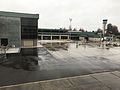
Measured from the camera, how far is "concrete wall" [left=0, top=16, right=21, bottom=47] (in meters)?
34.7

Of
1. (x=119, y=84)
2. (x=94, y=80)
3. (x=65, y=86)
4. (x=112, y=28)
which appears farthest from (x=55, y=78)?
(x=112, y=28)

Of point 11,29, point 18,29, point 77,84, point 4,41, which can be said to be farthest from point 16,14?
point 77,84

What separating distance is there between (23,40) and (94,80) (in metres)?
31.4

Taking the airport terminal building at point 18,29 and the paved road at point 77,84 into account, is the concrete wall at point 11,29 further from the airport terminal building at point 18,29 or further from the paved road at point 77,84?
the paved road at point 77,84

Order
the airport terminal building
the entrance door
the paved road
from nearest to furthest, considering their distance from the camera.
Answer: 1. the paved road
2. the airport terminal building
3. the entrance door

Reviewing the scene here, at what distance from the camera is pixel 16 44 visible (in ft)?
120

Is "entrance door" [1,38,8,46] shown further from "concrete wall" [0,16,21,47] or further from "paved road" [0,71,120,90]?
"paved road" [0,71,120,90]

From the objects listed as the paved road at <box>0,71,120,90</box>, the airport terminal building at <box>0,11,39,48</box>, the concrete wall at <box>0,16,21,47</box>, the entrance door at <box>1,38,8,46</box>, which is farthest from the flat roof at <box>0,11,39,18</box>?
the paved road at <box>0,71,120,90</box>

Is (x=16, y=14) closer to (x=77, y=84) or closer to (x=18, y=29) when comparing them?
(x=18, y=29)

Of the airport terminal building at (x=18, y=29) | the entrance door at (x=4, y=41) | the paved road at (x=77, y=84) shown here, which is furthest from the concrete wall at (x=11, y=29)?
the paved road at (x=77, y=84)

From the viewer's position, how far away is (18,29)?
36.9 metres

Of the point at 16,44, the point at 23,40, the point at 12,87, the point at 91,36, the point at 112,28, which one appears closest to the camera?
the point at 12,87

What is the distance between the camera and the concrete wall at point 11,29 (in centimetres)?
3472

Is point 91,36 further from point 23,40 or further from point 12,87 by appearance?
point 12,87
